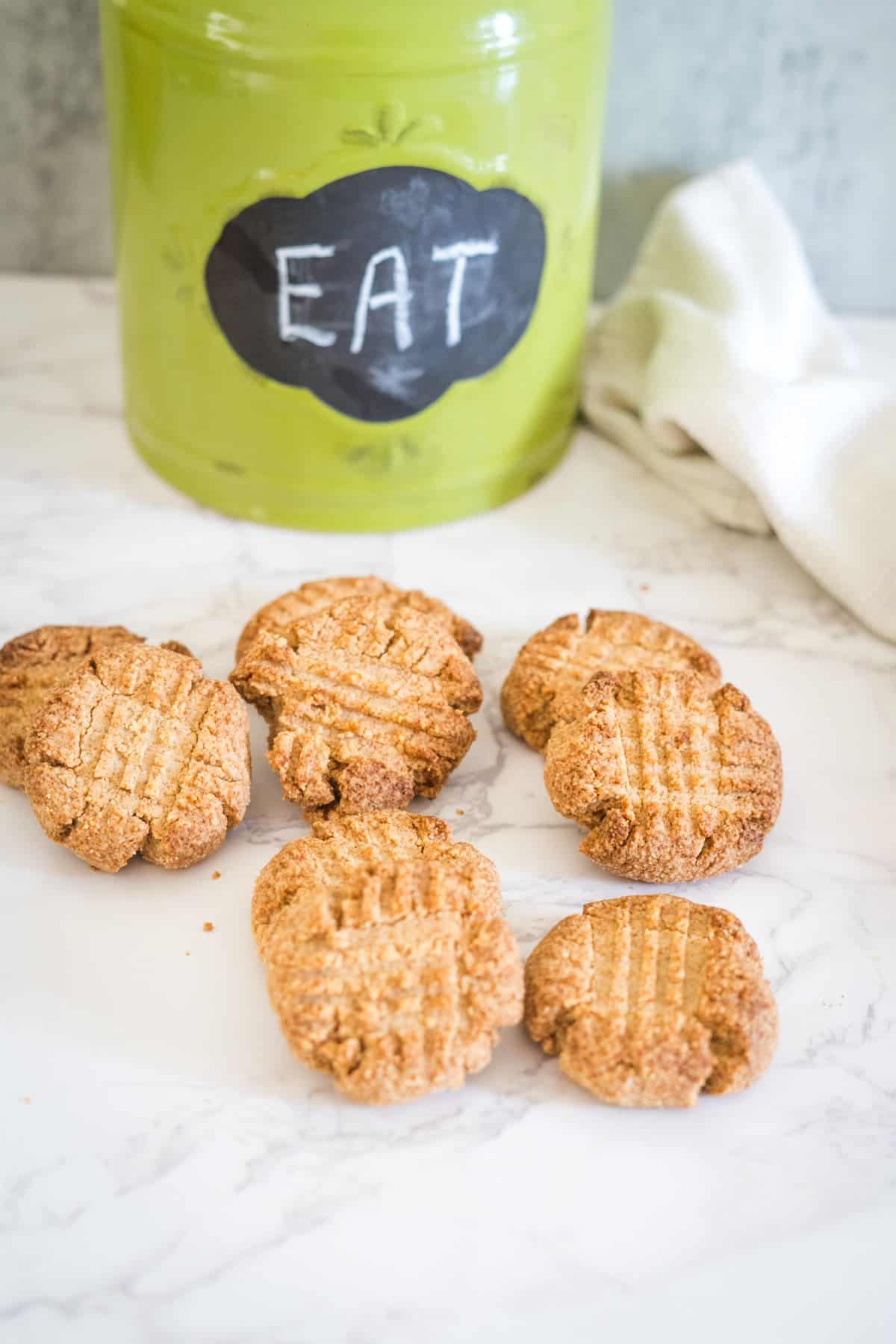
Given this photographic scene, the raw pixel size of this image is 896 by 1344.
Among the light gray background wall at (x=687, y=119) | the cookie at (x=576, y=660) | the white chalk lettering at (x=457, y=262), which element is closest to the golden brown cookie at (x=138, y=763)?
the cookie at (x=576, y=660)

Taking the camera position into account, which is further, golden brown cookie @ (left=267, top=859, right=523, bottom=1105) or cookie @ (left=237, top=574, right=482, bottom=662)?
cookie @ (left=237, top=574, right=482, bottom=662)

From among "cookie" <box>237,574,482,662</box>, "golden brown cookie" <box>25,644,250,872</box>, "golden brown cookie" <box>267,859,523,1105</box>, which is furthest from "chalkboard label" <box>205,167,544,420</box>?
"golden brown cookie" <box>267,859,523,1105</box>

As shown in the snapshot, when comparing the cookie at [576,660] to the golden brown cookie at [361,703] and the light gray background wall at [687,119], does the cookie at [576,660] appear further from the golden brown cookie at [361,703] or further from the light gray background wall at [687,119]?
the light gray background wall at [687,119]

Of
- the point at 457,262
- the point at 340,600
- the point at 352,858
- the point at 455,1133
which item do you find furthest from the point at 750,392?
the point at 455,1133

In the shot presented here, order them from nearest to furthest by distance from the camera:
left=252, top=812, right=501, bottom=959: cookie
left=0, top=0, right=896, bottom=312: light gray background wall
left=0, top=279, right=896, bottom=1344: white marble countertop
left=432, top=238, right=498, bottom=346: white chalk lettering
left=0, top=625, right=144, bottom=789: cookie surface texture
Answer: left=0, top=279, right=896, bottom=1344: white marble countertop → left=252, top=812, right=501, bottom=959: cookie → left=0, top=625, right=144, bottom=789: cookie surface texture → left=432, top=238, right=498, bottom=346: white chalk lettering → left=0, top=0, right=896, bottom=312: light gray background wall

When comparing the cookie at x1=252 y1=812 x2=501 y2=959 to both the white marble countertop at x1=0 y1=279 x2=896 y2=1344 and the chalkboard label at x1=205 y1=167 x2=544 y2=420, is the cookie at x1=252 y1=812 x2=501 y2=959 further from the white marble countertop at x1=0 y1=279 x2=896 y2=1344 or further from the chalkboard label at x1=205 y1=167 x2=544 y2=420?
the chalkboard label at x1=205 y1=167 x2=544 y2=420

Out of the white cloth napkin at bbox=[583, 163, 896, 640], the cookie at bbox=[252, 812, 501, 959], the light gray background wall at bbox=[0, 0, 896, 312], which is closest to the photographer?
the cookie at bbox=[252, 812, 501, 959]

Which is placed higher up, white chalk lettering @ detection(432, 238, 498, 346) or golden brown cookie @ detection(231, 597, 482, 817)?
white chalk lettering @ detection(432, 238, 498, 346)

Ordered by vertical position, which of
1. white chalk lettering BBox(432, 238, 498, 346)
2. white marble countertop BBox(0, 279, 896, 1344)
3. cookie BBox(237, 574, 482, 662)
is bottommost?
white marble countertop BBox(0, 279, 896, 1344)
